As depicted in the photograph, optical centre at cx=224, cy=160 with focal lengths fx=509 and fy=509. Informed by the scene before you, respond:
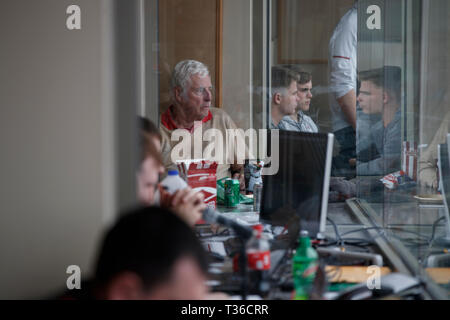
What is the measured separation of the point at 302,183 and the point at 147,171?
0.74 m

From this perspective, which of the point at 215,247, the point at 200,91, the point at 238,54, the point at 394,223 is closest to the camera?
the point at 215,247

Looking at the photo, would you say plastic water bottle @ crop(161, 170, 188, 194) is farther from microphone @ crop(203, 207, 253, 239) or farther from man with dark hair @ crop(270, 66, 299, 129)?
man with dark hair @ crop(270, 66, 299, 129)

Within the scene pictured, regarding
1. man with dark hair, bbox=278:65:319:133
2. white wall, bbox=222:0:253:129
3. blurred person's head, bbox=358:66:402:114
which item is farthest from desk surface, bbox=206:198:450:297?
white wall, bbox=222:0:253:129

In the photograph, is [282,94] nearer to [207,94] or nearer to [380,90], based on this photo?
[207,94]

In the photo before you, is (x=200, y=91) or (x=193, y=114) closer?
(x=193, y=114)

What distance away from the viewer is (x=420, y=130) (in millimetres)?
2307

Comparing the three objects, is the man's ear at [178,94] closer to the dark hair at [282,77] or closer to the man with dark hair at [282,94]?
the man with dark hair at [282,94]

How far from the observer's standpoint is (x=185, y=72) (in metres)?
3.57

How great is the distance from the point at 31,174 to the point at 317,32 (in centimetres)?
298

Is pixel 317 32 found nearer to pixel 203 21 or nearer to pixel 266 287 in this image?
pixel 203 21

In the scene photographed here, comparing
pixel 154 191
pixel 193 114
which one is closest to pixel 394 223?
pixel 154 191

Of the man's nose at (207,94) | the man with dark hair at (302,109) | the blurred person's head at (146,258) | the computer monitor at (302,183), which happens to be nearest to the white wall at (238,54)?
the man with dark hair at (302,109)

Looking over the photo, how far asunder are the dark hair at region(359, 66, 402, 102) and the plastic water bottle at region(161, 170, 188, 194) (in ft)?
3.81
